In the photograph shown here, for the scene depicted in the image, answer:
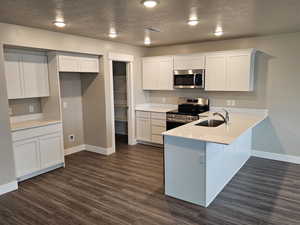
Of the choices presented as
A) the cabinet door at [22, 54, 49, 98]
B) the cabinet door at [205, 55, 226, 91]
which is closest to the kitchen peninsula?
the cabinet door at [205, 55, 226, 91]

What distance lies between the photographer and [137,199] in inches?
126

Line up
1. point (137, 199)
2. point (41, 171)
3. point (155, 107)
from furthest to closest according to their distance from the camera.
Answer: point (155, 107) < point (41, 171) < point (137, 199)

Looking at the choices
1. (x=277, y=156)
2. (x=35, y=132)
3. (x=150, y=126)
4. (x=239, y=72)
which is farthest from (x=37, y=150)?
(x=277, y=156)

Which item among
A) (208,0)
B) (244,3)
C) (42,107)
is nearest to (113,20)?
(208,0)

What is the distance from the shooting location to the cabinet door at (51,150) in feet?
13.4

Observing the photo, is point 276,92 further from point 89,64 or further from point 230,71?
point 89,64

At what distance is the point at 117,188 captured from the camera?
3555 mm

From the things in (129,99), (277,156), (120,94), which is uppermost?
(120,94)

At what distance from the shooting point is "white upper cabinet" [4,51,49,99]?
381 centimetres

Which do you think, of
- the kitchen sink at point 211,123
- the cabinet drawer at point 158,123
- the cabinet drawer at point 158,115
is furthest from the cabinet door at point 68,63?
the kitchen sink at point 211,123

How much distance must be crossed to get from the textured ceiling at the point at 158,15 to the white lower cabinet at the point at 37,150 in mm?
1805

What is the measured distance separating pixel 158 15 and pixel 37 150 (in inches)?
122

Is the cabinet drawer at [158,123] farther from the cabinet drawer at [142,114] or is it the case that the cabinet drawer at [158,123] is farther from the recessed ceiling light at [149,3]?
the recessed ceiling light at [149,3]

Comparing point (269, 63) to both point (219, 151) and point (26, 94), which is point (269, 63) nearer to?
point (219, 151)
